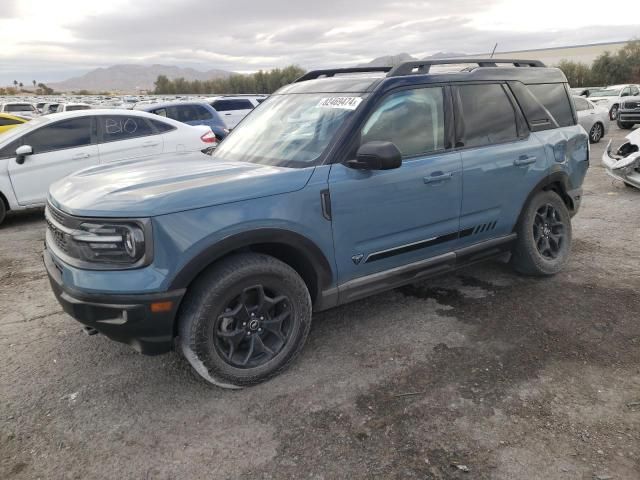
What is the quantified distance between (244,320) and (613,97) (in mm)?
24485

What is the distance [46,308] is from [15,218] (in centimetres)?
433

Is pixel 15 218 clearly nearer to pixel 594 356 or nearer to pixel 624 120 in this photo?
pixel 594 356

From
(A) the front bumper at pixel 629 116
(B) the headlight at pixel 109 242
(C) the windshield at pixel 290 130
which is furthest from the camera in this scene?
(A) the front bumper at pixel 629 116

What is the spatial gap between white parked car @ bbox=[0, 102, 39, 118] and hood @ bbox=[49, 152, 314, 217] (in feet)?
67.3

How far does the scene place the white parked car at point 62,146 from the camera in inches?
271

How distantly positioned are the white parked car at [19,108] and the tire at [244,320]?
21385 millimetres

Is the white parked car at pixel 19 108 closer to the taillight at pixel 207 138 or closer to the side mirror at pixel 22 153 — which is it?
the taillight at pixel 207 138

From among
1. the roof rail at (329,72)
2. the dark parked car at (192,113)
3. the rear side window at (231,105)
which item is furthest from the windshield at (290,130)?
the rear side window at (231,105)

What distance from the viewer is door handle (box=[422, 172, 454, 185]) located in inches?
137

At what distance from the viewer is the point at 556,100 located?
464cm

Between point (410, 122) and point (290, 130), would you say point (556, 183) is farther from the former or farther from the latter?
point (290, 130)

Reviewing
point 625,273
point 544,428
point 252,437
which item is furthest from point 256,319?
point 625,273

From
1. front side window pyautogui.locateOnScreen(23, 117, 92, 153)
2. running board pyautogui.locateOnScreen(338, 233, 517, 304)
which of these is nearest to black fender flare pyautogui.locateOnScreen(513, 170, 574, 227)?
running board pyautogui.locateOnScreen(338, 233, 517, 304)

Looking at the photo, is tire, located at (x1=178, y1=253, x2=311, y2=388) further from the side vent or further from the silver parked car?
the silver parked car
